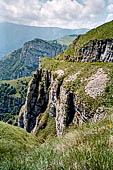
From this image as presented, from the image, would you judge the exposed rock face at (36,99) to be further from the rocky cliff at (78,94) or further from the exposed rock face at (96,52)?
the exposed rock face at (96,52)

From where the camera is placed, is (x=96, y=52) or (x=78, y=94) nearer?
(x=78, y=94)

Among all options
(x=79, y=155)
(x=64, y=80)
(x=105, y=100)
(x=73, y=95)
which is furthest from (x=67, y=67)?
(x=79, y=155)

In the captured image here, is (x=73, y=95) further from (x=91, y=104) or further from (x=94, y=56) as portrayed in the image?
(x=94, y=56)

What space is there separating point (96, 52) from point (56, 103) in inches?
1425

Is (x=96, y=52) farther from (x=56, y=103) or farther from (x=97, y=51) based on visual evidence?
(x=56, y=103)

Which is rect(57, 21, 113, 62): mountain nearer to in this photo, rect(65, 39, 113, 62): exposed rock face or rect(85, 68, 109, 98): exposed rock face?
rect(65, 39, 113, 62): exposed rock face

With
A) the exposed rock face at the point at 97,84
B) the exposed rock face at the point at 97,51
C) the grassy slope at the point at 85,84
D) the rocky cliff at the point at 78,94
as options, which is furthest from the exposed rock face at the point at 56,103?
the exposed rock face at the point at 97,51

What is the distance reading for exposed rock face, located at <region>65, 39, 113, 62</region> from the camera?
69625 millimetres

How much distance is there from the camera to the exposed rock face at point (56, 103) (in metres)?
42.6

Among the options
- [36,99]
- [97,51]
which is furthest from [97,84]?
[36,99]

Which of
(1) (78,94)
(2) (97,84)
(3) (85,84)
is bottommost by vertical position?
(1) (78,94)

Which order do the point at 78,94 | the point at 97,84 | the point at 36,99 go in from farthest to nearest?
1. the point at 36,99
2. the point at 78,94
3. the point at 97,84

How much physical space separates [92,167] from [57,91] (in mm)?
56675

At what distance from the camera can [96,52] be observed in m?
77.1
